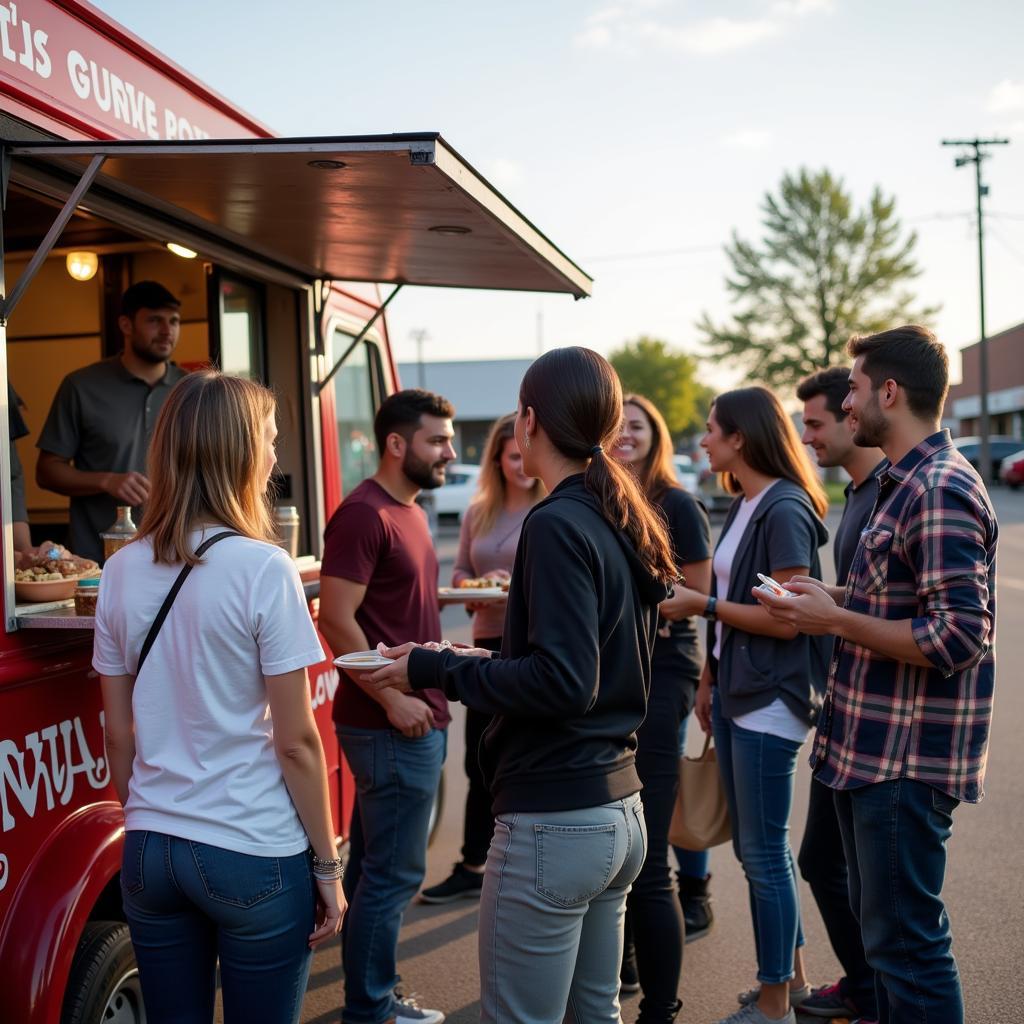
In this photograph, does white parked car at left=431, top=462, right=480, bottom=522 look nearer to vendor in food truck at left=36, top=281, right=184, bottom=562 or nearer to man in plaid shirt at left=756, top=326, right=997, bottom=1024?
vendor in food truck at left=36, top=281, right=184, bottom=562

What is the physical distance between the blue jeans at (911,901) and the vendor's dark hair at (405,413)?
195cm

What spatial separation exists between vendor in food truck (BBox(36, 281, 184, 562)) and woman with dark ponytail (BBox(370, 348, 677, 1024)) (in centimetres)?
264

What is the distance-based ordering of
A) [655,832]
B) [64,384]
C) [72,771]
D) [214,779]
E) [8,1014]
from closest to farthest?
[214,779] → [8,1014] → [72,771] → [655,832] → [64,384]

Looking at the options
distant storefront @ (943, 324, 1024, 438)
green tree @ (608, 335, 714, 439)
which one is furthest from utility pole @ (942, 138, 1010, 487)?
green tree @ (608, 335, 714, 439)

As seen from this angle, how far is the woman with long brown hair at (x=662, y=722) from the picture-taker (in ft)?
11.2

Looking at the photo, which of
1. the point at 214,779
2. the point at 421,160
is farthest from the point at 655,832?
the point at 421,160

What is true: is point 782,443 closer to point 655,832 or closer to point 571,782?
point 655,832

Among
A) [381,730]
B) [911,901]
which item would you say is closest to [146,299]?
[381,730]

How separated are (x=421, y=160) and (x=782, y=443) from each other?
1.68 metres

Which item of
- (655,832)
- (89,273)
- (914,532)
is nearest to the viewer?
(914,532)

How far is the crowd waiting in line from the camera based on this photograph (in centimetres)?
224

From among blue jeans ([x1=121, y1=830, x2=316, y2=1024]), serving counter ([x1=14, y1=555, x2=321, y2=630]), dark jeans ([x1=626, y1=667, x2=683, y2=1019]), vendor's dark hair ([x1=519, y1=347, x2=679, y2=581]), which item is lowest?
dark jeans ([x1=626, y1=667, x2=683, y2=1019])

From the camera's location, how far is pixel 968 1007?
3.75 meters

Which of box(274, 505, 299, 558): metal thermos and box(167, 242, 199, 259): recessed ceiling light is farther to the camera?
box(274, 505, 299, 558): metal thermos
